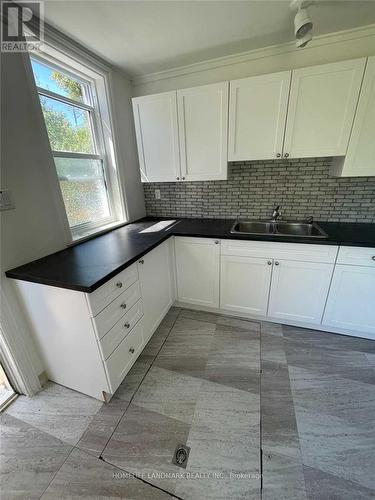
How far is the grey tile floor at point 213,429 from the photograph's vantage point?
1.06 meters

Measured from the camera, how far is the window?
1666mm

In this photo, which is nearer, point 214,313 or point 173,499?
point 173,499

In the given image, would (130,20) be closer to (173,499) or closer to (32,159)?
(32,159)

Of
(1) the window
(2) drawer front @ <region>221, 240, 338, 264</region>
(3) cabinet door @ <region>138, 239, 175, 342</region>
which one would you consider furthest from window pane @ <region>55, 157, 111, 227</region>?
(2) drawer front @ <region>221, 240, 338, 264</region>

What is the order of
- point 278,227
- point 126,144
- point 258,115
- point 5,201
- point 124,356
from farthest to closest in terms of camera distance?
point 126,144 < point 278,227 < point 258,115 < point 124,356 < point 5,201

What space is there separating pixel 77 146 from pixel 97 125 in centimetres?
37

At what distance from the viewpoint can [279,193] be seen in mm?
2184

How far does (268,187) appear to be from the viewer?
220 centimetres

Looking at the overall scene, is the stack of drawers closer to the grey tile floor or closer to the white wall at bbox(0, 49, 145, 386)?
the grey tile floor

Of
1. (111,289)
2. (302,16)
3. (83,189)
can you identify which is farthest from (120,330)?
(302,16)

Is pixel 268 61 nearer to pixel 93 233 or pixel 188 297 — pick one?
pixel 93 233

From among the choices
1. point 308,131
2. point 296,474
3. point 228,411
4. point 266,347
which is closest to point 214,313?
point 266,347

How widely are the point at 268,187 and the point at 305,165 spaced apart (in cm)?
38

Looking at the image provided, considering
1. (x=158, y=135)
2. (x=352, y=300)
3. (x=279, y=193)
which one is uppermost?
(x=158, y=135)
